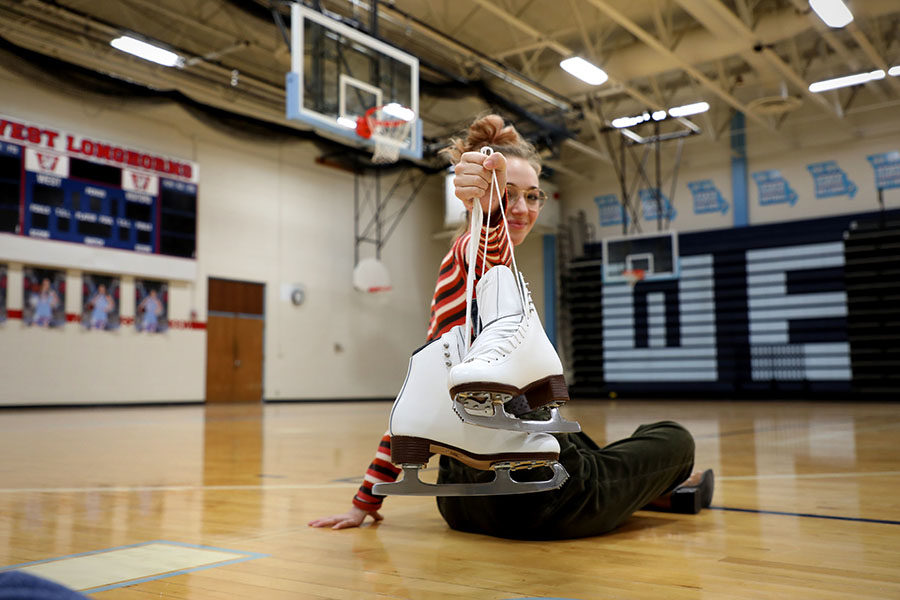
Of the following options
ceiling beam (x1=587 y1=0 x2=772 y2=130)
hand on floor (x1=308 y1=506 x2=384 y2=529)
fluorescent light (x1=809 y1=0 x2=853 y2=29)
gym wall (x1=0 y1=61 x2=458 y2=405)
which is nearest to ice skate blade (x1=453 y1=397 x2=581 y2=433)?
hand on floor (x1=308 y1=506 x2=384 y2=529)

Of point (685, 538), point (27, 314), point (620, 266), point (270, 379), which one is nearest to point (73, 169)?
point (27, 314)

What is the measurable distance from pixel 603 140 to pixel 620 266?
2873 millimetres

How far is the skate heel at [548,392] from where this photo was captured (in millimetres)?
1247

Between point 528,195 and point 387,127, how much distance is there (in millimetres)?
6706

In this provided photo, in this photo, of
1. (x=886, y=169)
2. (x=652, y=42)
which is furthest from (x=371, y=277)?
(x=886, y=169)

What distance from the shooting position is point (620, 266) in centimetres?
1303

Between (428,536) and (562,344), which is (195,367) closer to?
(562,344)

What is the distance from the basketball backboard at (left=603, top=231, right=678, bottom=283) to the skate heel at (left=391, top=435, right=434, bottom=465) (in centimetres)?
1148

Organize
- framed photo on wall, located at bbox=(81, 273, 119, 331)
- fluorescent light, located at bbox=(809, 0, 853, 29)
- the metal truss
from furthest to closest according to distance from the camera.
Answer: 1. the metal truss
2. framed photo on wall, located at bbox=(81, 273, 119, 331)
3. fluorescent light, located at bbox=(809, 0, 853, 29)

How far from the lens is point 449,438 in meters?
1.36

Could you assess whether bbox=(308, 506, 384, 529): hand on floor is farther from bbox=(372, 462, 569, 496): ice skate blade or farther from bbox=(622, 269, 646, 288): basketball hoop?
bbox=(622, 269, 646, 288): basketball hoop

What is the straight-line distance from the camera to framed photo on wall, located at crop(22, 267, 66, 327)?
10.2 m

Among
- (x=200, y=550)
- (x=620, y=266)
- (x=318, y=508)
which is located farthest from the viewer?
(x=620, y=266)

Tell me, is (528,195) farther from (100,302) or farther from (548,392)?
(100,302)
